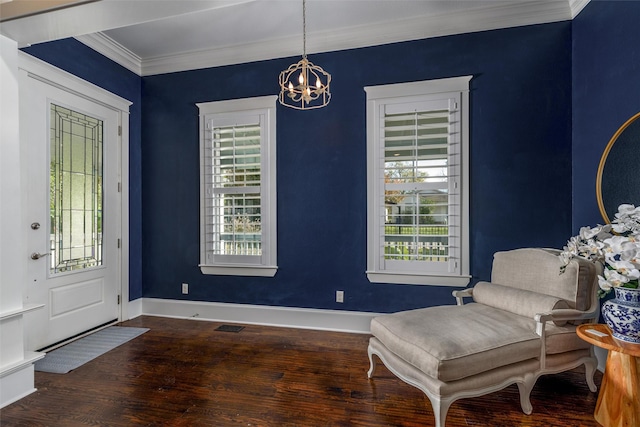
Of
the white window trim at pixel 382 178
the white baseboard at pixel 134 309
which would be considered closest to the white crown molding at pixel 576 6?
the white window trim at pixel 382 178

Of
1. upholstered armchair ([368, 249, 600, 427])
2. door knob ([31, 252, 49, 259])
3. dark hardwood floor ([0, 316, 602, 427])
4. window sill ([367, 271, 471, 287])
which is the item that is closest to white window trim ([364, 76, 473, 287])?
window sill ([367, 271, 471, 287])

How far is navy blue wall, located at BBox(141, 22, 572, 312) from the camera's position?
3.00m

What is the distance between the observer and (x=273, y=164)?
3.59 m

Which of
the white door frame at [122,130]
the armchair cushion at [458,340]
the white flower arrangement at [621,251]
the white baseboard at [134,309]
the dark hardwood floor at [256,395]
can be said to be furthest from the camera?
the white baseboard at [134,309]

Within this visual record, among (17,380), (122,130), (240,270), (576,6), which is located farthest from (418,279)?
(122,130)

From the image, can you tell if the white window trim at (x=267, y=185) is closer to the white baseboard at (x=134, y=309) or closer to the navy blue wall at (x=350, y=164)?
the navy blue wall at (x=350, y=164)

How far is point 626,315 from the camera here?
5.78ft

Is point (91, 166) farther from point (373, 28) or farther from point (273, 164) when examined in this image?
point (373, 28)

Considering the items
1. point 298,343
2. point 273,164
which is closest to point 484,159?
point 273,164

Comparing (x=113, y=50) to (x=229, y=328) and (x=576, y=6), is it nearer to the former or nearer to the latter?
(x=229, y=328)

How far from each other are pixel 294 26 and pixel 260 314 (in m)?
3.03

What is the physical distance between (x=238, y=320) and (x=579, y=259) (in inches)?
125

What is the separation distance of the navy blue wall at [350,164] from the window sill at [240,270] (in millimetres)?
73

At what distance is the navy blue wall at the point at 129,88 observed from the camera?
3.12 meters
